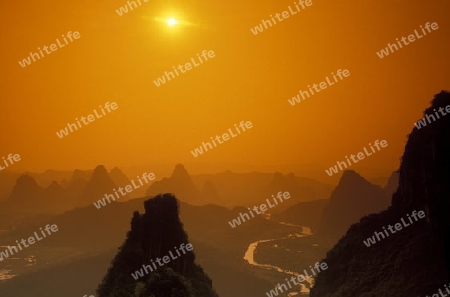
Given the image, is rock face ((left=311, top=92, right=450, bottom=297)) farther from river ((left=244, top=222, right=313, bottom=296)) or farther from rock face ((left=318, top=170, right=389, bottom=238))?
rock face ((left=318, top=170, right=389, bottom=238))

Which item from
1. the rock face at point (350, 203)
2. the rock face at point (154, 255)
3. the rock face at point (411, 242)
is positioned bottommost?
the rock face at point (350, 203)

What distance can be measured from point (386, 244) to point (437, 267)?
911cm

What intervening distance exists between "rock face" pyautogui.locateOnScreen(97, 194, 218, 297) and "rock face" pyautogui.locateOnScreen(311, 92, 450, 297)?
18289 mm

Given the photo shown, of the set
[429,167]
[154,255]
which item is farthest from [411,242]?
[154,255]

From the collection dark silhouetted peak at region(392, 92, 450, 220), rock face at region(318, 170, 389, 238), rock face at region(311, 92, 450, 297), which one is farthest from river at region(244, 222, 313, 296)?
dark silhouetted peak at region(392, 92, 450, 220)

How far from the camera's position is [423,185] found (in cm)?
4703

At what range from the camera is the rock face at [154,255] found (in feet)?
139

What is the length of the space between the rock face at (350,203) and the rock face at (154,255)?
394 ft

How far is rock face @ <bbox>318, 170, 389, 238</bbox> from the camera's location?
163000 millimetres

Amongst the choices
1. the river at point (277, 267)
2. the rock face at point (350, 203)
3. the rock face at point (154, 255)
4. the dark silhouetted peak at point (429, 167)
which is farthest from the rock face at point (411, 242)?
the rock face at point (350, 203)

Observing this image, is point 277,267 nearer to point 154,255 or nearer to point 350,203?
point 350,203

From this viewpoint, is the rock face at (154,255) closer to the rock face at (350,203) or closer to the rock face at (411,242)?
the rock face at (411,242)

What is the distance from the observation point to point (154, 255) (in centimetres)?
4934

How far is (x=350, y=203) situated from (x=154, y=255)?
5279 inches
